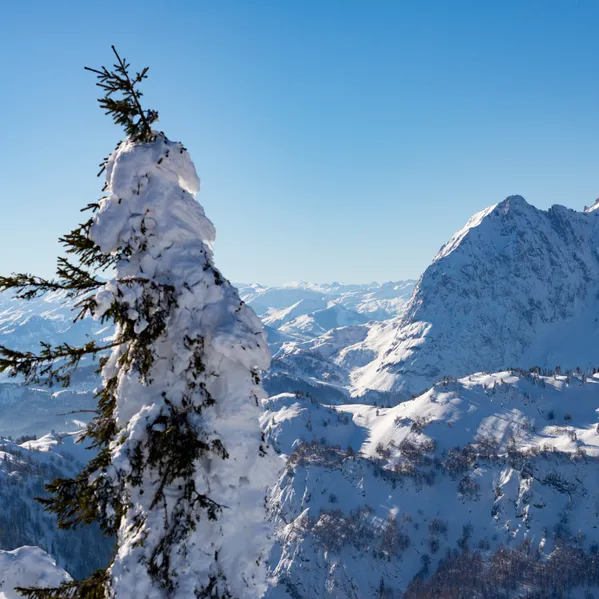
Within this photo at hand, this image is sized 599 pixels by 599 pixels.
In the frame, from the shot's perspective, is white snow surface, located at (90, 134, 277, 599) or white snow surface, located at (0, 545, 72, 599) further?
white snow surface, located at (0, 545, 72, 599)

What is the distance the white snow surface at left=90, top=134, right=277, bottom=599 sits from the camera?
11203mm

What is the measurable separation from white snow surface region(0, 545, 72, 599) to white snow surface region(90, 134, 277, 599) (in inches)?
385

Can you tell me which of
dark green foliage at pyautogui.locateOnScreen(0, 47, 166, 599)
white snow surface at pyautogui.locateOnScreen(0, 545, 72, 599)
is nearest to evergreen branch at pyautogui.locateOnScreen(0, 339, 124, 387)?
dark green foliage at pyautogui.locateOnScreen(0, 47, 166, 599)

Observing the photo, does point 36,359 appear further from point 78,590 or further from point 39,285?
point 78,590

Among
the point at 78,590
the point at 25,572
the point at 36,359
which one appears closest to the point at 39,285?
the point at 36,359

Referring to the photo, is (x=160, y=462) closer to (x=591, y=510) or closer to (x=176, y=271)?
(x=176, y=271)

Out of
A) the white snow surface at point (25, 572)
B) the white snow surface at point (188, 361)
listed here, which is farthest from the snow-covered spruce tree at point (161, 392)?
the white snow surface at point (25, 572)

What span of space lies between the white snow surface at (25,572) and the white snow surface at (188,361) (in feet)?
32.1

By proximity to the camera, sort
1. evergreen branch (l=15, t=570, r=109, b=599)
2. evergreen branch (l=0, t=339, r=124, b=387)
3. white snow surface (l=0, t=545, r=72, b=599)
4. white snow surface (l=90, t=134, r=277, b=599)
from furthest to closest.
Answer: white snow surface (l=0, t=545, r=72, b=599), white snow surface (l=90, t=134, r=277, b=599), evergreen branch (l=15, t=570, r=109, b=599), evergreen branch (l=0, t=339, r=124, b=387)

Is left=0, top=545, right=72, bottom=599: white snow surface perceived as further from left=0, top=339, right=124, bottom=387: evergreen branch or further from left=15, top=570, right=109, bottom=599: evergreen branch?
left=0, top=339, right=124, bottom=387: evergreen branch

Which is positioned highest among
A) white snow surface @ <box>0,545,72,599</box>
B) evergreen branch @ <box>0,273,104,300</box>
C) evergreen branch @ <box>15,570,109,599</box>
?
evergreen branch @ <box>0,273,104,300</box>

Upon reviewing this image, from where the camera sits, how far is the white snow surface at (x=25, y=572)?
1761 cm

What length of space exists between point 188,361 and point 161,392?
1.00 m

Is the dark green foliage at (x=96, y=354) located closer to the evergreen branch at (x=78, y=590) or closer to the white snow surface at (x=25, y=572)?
the evergreen branch at (x=78, y=590)
